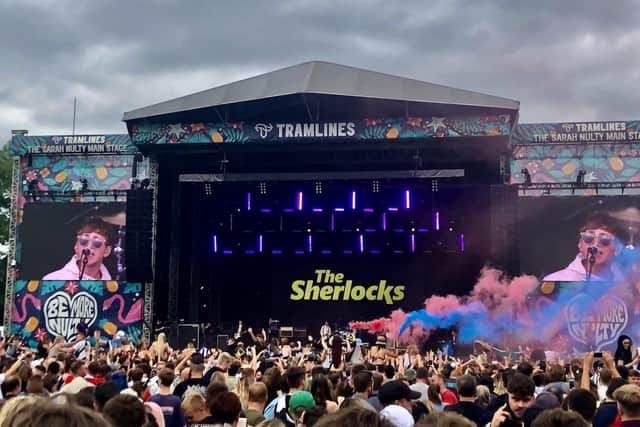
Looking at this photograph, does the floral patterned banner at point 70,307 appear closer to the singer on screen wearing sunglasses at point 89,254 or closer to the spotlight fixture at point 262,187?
the singer on screen wearing sunglasses at point 89,254

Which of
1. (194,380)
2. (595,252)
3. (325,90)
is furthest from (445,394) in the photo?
(595,252)

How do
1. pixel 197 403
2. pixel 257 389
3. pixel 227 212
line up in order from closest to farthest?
pixel 197 403 → pixel 257 389 → pixel 227 212

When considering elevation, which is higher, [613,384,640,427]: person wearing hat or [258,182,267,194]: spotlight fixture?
[258,182,267,194]: spotlight fixture

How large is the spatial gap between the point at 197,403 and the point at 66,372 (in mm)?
3646

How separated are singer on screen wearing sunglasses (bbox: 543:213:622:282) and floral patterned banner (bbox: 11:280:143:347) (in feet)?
43.2

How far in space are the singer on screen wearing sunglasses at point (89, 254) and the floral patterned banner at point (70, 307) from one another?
0.75 ft

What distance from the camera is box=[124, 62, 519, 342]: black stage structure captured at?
60.5 feet

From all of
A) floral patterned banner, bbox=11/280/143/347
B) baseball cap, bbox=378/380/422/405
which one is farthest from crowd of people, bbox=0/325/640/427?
floral patterned banner, bbox=11/280/143/347

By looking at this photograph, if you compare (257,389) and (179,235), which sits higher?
(179,235)

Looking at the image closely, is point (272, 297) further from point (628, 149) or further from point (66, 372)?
point (66, 372)

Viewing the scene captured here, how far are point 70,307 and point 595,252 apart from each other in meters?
16.6

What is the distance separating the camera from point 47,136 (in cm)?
2331

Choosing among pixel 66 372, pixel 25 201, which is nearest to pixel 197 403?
pixel 66 372

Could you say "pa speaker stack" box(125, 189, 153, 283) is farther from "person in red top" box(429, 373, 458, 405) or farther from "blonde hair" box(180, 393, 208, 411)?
"blonde hair" box(180, 393, 208, 411)
